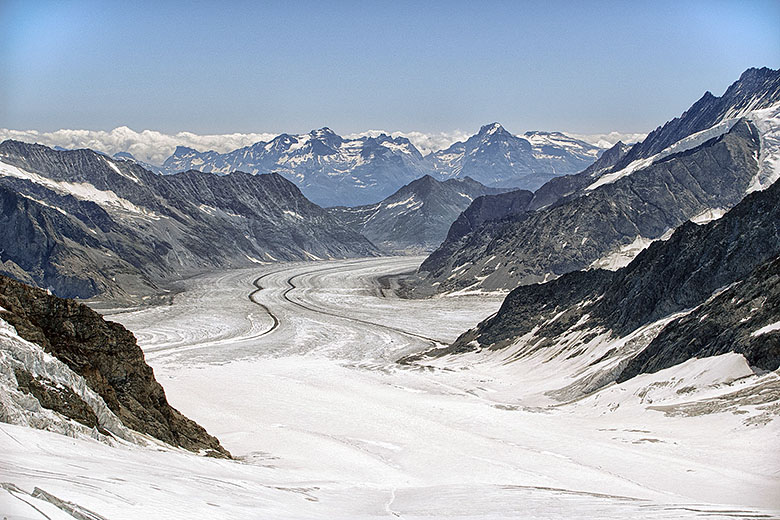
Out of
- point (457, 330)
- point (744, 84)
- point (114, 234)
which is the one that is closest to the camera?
point (457, 330)

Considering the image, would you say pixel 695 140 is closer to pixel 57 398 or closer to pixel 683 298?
pixel 683 298

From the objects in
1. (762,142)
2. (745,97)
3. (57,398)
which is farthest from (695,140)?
(57,398)

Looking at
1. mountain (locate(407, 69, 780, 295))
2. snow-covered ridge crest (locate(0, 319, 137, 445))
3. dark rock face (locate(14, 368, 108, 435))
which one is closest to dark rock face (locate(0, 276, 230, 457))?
dark rock face (locate(14, 368, 108, 435))

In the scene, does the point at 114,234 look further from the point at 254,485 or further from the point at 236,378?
the point at 254,485

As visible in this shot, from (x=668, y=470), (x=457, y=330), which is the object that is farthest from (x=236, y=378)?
(x=457, y=330)

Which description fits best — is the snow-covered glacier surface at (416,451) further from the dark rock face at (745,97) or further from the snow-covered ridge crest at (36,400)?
the dark rock face at (745,97)

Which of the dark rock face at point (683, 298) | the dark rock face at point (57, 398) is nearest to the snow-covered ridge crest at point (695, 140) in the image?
the dark rock face at point (683, 298)
